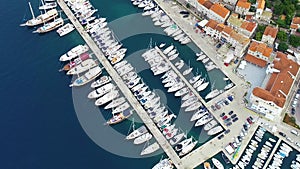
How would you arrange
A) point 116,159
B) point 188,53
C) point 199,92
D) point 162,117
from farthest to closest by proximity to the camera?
point 188,53
point 199,92
point 162,117
point 116,159

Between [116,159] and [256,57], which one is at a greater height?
[256,57]

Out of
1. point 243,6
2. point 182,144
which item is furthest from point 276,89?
point 243,6

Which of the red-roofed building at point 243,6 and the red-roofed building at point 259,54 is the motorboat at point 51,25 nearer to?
the red-roofed building at point 243,6

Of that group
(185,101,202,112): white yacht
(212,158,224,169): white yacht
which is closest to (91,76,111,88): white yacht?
(185,101,202,112): white yacht

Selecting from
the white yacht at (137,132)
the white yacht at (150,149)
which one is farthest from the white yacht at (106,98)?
the white yacht at (150,149)

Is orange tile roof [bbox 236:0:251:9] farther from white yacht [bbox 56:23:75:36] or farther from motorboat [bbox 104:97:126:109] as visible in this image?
white yacht [bbox 56:23:75:36]

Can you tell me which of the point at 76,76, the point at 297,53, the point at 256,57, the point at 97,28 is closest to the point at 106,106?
the point at 76,76

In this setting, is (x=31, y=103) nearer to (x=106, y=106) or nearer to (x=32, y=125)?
(x=32, y=125)

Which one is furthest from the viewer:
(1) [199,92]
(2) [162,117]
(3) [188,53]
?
(3) [188,53]
